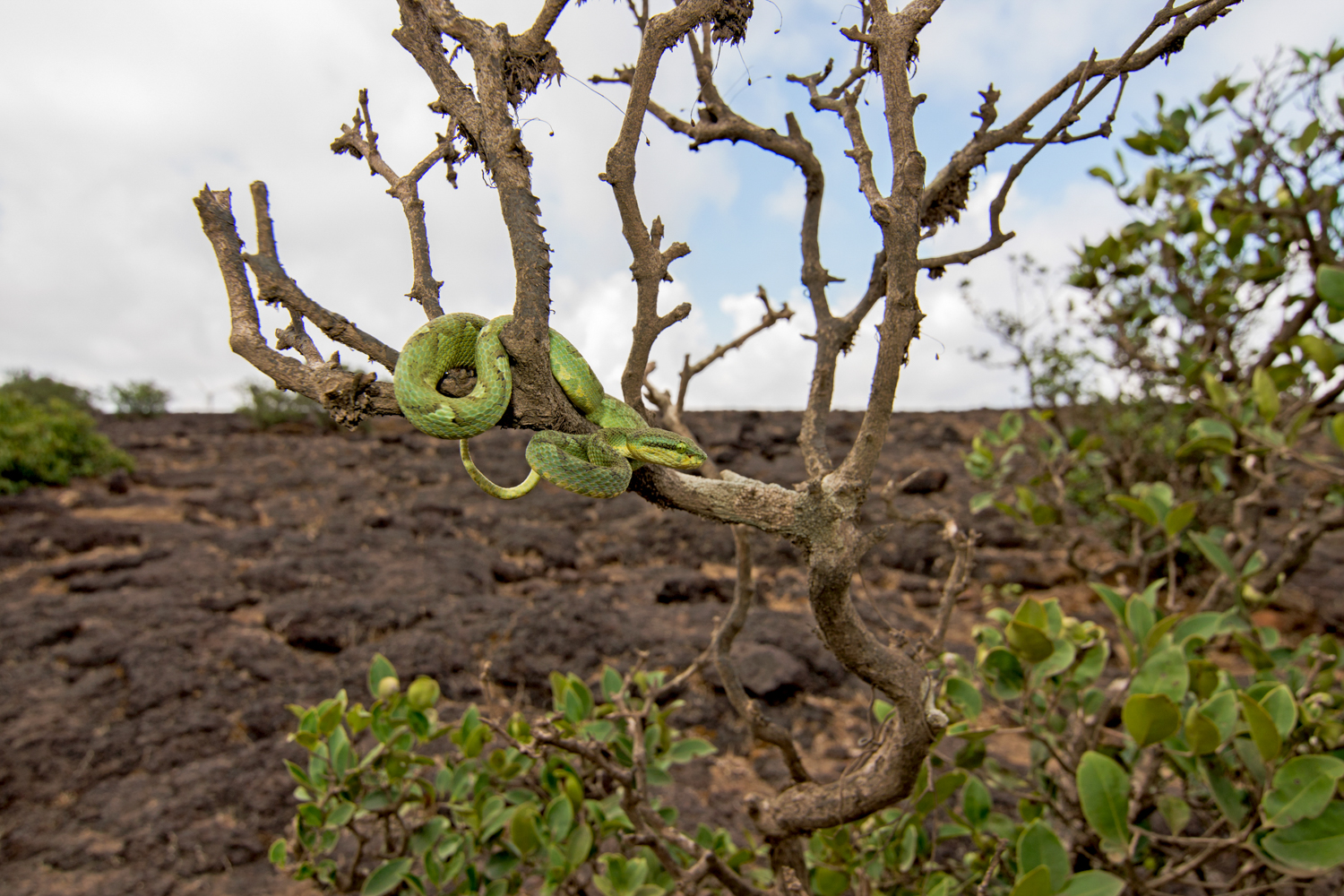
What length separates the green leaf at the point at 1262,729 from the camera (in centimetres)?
186

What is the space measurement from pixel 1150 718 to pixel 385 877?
2458 mm

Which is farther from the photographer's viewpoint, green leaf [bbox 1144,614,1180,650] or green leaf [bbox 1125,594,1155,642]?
green leaf [bbox 1125,594,1155,642]

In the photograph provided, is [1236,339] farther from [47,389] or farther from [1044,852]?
[47,389]

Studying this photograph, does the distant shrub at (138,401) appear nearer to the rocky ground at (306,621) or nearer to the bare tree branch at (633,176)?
the rocky ground at (306,621)

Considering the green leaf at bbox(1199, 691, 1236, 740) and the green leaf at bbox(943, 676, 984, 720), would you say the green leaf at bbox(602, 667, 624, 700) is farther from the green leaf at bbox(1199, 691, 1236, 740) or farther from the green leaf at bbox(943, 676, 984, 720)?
the green leaf at bbox(1199, 691, 1236, 740)

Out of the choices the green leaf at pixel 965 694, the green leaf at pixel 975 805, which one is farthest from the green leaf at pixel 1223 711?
the green leaf at pixel 975 805

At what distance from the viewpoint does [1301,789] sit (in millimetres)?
1867

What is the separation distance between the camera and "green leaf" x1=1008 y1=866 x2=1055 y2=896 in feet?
5.50

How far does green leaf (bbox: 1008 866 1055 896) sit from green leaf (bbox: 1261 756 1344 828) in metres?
0.68

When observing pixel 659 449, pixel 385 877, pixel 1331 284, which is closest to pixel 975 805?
pixel 659 449

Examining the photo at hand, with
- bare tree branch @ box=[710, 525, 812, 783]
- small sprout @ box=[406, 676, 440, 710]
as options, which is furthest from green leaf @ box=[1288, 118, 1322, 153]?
small sprout @ box=[406, 676, 440, 710]

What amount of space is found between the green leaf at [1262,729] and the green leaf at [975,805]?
858 mm

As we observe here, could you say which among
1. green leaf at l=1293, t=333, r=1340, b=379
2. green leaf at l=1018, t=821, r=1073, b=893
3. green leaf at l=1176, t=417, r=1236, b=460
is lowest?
green leaf at l=1018, t=821, r=1073, b=893

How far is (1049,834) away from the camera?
188 cm
